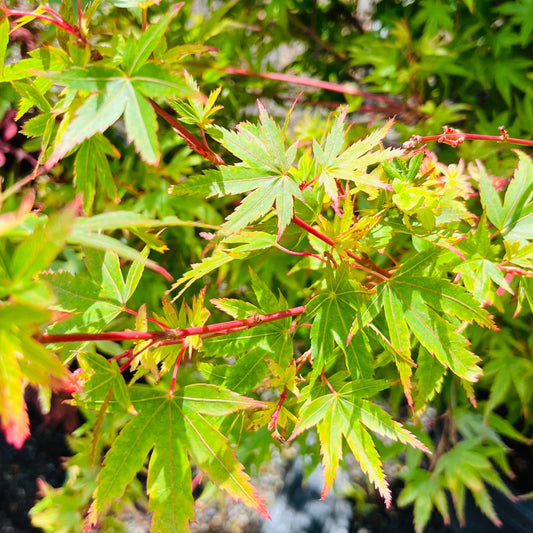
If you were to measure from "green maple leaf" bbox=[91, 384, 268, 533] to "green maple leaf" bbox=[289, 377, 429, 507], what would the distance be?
0.09 meters

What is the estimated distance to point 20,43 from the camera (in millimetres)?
1066

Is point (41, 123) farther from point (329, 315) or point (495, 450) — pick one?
point (495, 450)

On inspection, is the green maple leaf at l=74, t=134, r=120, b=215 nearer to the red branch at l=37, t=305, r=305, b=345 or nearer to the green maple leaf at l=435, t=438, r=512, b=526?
the red branch at l=37, t=305, r=305, b=345

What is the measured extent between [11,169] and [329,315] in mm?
1040

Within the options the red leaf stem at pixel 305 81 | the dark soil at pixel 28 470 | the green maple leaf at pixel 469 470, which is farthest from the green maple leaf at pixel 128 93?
the dark soil at pixel 28 470

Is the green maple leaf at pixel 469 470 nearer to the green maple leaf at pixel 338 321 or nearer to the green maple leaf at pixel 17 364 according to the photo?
the green maple leaf at pixel 338 321

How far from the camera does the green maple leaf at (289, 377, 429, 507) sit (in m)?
0.55

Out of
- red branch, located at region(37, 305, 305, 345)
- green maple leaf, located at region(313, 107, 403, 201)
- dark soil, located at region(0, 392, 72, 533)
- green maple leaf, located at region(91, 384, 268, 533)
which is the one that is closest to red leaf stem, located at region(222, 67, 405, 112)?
green maple leaf, located at region(313, 107, 403, 201)

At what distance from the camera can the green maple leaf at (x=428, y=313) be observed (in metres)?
0.56

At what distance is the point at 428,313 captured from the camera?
0.58 meters

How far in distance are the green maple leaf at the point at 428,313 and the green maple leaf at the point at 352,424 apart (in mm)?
48

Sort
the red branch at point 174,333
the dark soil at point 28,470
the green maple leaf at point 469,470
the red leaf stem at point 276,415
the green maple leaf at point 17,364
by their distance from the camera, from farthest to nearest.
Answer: the dark soil at point 28,470
the green maple leaf at point 469,470
the red leaf stem at point 276,415
the red branch at point 174,333
the green maple leaf at point 17,364

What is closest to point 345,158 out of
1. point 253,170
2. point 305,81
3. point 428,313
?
point 253,170

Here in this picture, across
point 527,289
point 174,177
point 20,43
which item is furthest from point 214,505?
point 20,43
